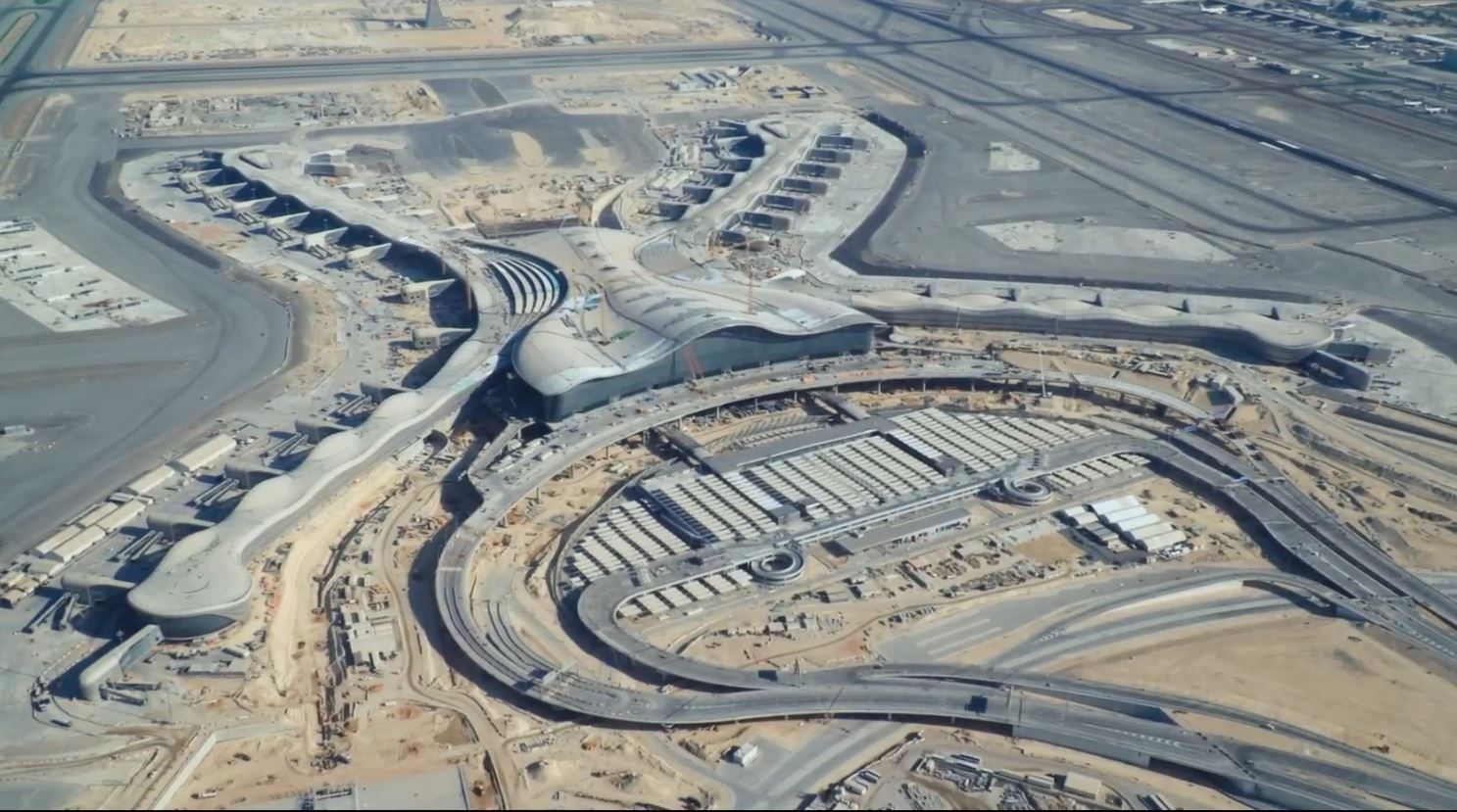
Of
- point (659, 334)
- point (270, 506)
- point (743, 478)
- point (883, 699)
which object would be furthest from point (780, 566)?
point (270, 506)

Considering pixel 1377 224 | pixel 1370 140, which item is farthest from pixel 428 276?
pixel 1370 140

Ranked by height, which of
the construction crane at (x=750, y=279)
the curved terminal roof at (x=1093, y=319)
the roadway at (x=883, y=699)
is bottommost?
the roadway at (x=883, y=699)

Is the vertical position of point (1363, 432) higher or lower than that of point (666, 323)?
lower

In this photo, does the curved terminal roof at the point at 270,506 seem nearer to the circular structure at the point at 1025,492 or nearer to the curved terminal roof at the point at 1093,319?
the curved terminal roof at the point at 1093,319

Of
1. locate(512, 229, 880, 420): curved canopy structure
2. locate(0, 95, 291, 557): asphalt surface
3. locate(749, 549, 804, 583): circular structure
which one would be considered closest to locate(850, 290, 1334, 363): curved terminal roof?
locate(512, 229, 880, 420): curved canopy structure

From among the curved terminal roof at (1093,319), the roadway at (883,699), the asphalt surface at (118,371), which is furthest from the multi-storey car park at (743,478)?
the asphalt surface at (118,371)

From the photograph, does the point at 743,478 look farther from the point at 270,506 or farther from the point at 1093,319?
the point at 1093,319

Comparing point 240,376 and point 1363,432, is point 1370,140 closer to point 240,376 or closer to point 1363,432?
point 1363,432
